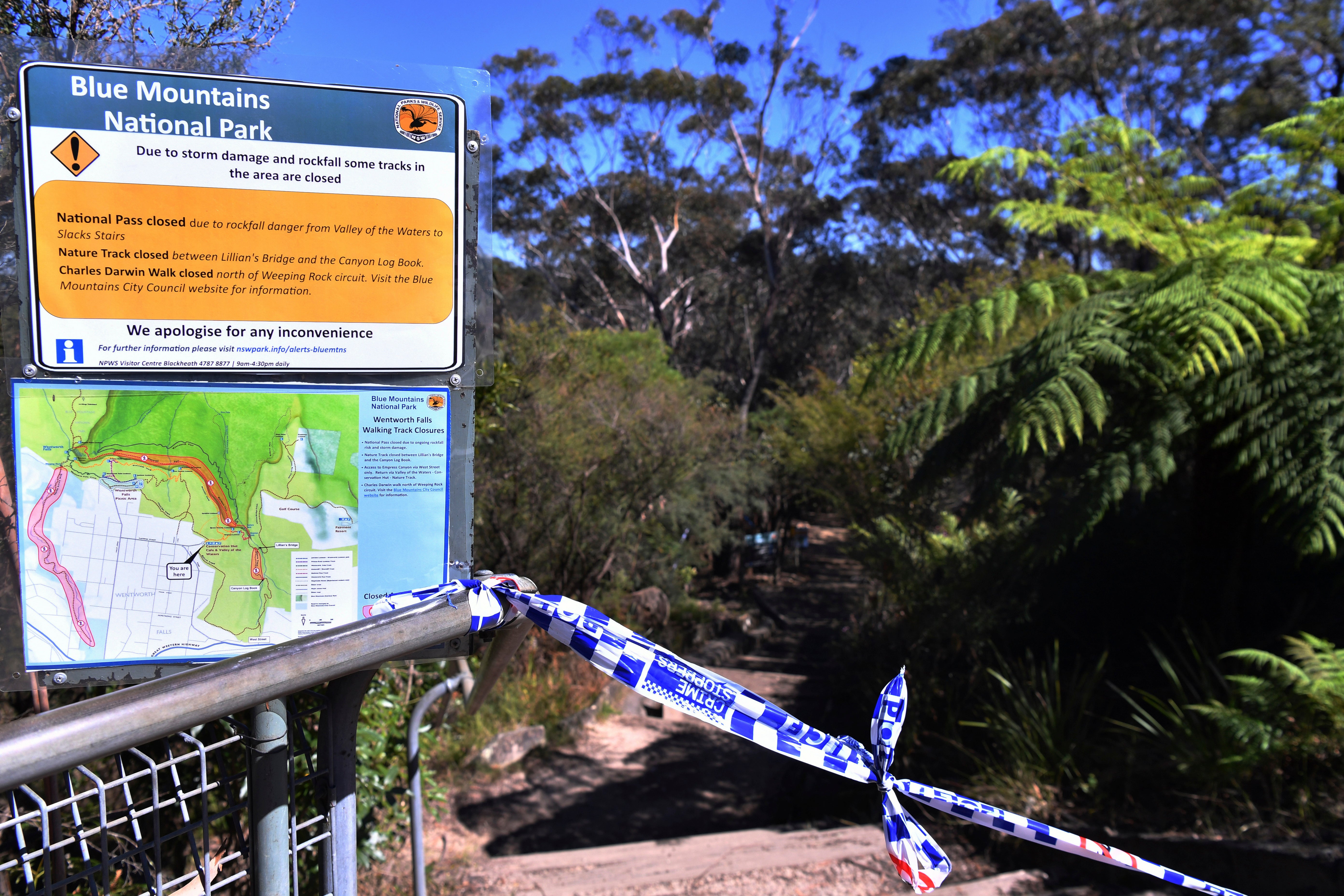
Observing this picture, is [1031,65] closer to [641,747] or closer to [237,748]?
[641,747]

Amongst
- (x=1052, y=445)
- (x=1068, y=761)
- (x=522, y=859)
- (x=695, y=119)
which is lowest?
(x=522, y=859)

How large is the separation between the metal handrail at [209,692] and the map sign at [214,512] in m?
0.24

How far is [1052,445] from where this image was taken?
16.8 feet

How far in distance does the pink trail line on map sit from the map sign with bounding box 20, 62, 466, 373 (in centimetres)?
17

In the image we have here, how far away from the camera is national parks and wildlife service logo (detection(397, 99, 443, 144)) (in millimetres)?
1298

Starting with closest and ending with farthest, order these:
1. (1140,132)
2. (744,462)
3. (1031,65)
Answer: (1140,132) → (744,462) → (1031,65)

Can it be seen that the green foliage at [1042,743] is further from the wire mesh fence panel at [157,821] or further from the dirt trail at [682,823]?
the wire mesh fence panel at [157,821]

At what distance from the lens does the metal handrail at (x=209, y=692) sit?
28.2 inches

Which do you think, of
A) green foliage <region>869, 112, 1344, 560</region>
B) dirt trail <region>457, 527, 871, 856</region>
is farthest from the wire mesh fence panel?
green foliage <region>869, 112, 1344, 560</region>

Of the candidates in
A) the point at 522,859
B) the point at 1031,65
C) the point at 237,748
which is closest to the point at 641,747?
the point at 522,859

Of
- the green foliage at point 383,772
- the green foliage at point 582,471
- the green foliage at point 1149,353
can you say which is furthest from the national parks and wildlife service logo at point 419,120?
the green foliage at point 582,471

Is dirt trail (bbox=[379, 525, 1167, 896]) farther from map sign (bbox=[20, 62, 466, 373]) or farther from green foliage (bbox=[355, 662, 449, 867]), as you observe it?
map sign (bbox=[20, 62, 466, 373])

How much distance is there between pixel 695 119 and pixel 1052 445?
1721cm

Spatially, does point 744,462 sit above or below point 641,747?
above
